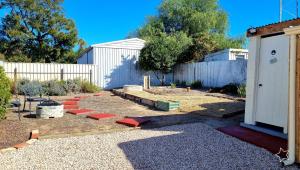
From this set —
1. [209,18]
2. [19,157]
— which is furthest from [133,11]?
[19,157]

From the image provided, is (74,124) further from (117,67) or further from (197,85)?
(117,67)

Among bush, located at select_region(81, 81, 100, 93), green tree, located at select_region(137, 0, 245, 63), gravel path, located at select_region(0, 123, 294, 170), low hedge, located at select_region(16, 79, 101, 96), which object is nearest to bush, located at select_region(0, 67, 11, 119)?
gravel path, located at select_region(0, 123, 294, 170)

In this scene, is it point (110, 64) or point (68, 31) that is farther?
point (68, 31)

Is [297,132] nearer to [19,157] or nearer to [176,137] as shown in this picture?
[176,137]

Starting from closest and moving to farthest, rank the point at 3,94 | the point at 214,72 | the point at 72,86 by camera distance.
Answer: the point at 3,94 < the point at 72,86 < the point at 214,72

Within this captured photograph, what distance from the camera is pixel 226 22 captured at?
3400 centimetres

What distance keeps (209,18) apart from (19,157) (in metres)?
29.5

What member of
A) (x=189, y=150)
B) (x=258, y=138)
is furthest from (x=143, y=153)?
(x=258, y=138)

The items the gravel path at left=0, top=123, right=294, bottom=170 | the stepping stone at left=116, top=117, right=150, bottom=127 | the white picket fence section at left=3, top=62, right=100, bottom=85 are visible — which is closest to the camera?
the gravel path at left=0, top=123, right=294, bottom=170

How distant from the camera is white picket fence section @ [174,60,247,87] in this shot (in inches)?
601

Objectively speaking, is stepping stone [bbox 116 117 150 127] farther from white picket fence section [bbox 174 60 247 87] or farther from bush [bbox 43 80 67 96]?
white picket fence section [bbox 174 60 247 87]

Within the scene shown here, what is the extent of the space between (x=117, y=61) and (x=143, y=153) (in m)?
15.7

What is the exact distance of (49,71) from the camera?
56.6ft

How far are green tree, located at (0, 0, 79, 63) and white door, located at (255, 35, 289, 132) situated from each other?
2203cm
